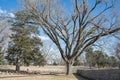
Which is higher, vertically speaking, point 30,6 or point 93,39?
point 30,6

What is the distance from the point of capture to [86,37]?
2850cm

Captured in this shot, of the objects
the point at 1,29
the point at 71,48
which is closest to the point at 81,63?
the point at 1,29

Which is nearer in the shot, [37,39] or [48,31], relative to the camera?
[48,31]

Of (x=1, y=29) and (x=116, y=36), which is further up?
(x=1, y=29)

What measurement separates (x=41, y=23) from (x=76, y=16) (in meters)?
4.24

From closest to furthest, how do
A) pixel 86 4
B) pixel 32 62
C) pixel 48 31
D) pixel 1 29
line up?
pixel 86 4, pixel 48 31, pixel 32 62, pixel 1 29

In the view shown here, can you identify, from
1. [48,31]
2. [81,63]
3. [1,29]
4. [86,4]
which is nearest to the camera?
[86,4]

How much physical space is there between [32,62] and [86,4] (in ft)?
50.7

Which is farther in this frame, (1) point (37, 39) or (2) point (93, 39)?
(1) point (37, 39)

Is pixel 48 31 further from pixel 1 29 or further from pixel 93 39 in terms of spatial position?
pixel 1 29

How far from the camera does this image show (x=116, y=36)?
27.5m

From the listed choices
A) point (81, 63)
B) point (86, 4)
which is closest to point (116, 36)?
point (86, 4)

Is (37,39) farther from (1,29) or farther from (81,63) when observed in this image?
(81,63)

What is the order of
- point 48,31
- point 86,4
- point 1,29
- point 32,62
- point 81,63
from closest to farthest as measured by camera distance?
point 86,4, point 48,31, point 32,62, point 1,29, point 81,63
